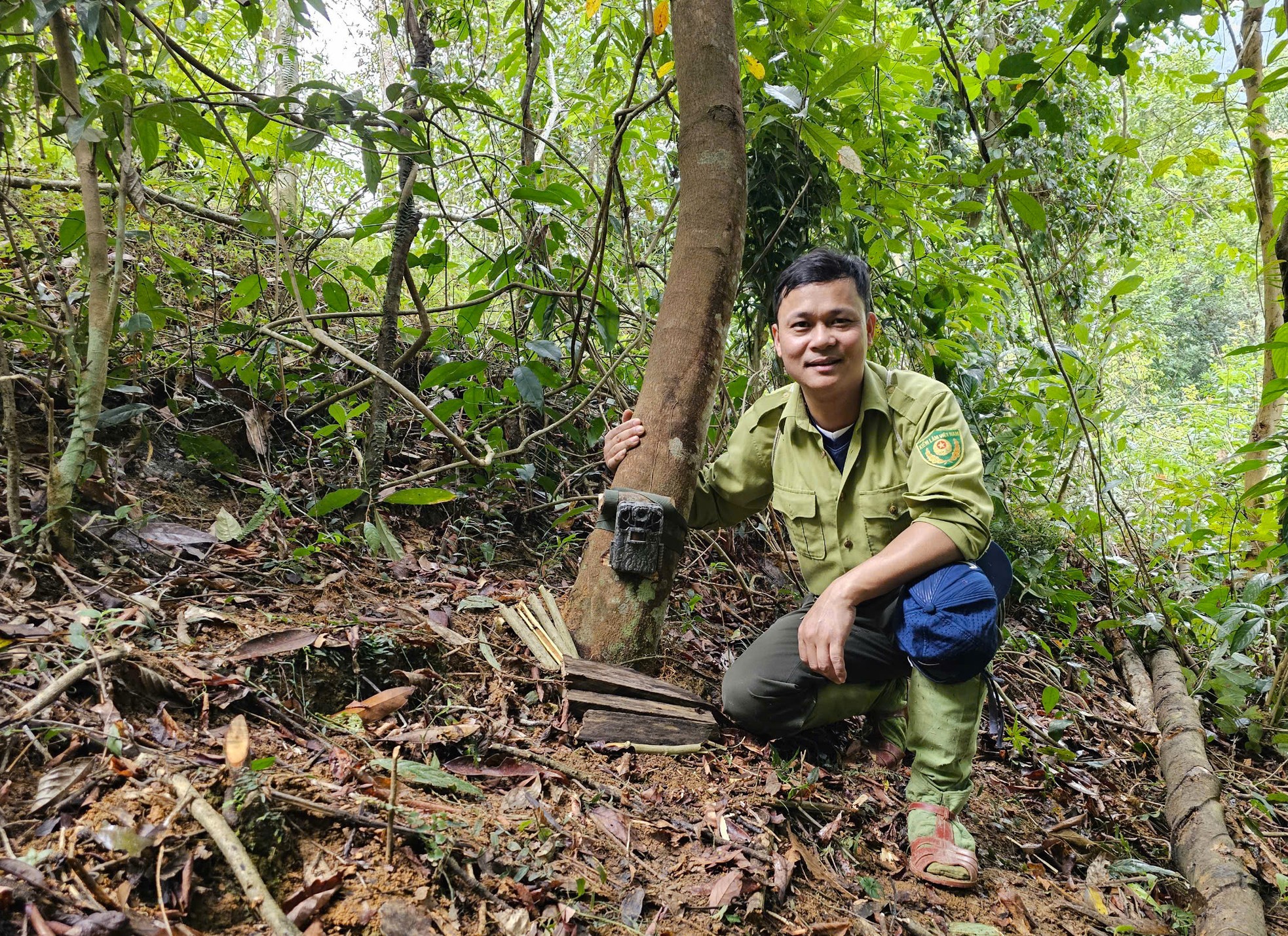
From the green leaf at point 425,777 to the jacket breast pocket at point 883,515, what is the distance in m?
1.48

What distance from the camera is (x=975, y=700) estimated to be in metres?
2.25

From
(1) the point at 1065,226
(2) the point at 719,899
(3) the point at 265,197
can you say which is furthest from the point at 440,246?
(1) the point at 1065,226

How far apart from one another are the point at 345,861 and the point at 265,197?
5.89 feet

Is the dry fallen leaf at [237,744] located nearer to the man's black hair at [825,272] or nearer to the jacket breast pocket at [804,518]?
the jacket breast pocket at [804,518]

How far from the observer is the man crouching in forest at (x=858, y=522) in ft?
7.11

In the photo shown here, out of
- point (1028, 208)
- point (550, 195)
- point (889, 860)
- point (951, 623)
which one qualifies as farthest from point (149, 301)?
point (1028, 208)

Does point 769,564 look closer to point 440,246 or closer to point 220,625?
point 440,246

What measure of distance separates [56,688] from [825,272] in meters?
2.15

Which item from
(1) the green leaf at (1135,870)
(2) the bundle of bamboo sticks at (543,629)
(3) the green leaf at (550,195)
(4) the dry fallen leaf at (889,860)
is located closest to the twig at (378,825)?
(2) the bundle of bamboo sticks at (543,629)

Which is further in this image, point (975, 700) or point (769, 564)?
point (769, 564)

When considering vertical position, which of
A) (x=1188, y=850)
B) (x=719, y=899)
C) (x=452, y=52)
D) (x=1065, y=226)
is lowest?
(x=1188, y=850)

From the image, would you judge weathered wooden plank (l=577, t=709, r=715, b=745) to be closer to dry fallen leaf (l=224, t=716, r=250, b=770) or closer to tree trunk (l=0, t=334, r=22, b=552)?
dry fallen leaf (l=224, t=716, r=250, b=770)

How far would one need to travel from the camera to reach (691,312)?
7.52ft

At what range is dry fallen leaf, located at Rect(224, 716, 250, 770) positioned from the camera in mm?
1378
